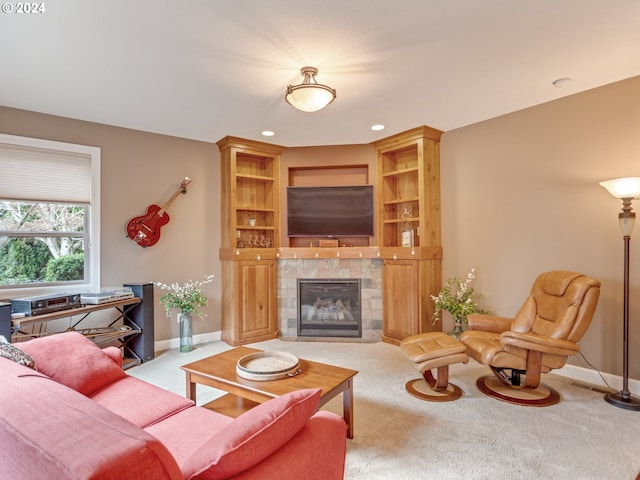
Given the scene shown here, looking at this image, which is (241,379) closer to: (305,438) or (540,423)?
(305,438)

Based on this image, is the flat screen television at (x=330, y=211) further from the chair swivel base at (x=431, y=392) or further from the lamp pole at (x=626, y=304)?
the lamp pole at (x=626, y=304)

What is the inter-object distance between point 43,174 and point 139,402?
290 cm

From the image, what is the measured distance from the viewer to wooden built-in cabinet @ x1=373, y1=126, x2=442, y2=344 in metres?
4.09

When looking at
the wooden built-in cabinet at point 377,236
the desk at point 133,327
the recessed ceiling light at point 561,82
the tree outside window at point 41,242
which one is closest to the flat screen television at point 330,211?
the wooden built-in cabinet at point 377,236

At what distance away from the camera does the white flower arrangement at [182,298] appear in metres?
4.00

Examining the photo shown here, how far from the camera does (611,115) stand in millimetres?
2951

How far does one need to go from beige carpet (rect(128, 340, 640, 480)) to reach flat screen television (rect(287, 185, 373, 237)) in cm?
203

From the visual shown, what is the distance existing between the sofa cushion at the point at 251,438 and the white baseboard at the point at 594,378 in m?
3.10

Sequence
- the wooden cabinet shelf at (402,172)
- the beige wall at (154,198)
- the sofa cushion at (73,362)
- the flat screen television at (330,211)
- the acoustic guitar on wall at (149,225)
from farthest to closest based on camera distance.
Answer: the flat screen television at (330,211)
the wooden cabinet shelf at (402,172)
the acoustic guitar on wall at (149,225)
the beige wall at (154,198)
the sofa cushion at (73,362)

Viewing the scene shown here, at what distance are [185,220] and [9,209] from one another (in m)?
1.64

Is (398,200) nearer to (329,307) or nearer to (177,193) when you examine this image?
(329,307)

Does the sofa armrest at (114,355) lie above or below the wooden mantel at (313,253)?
below

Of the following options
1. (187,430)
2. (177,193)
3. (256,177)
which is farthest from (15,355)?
(256,177)

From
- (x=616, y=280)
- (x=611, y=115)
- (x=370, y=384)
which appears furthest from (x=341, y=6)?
(x=616, y=280)
